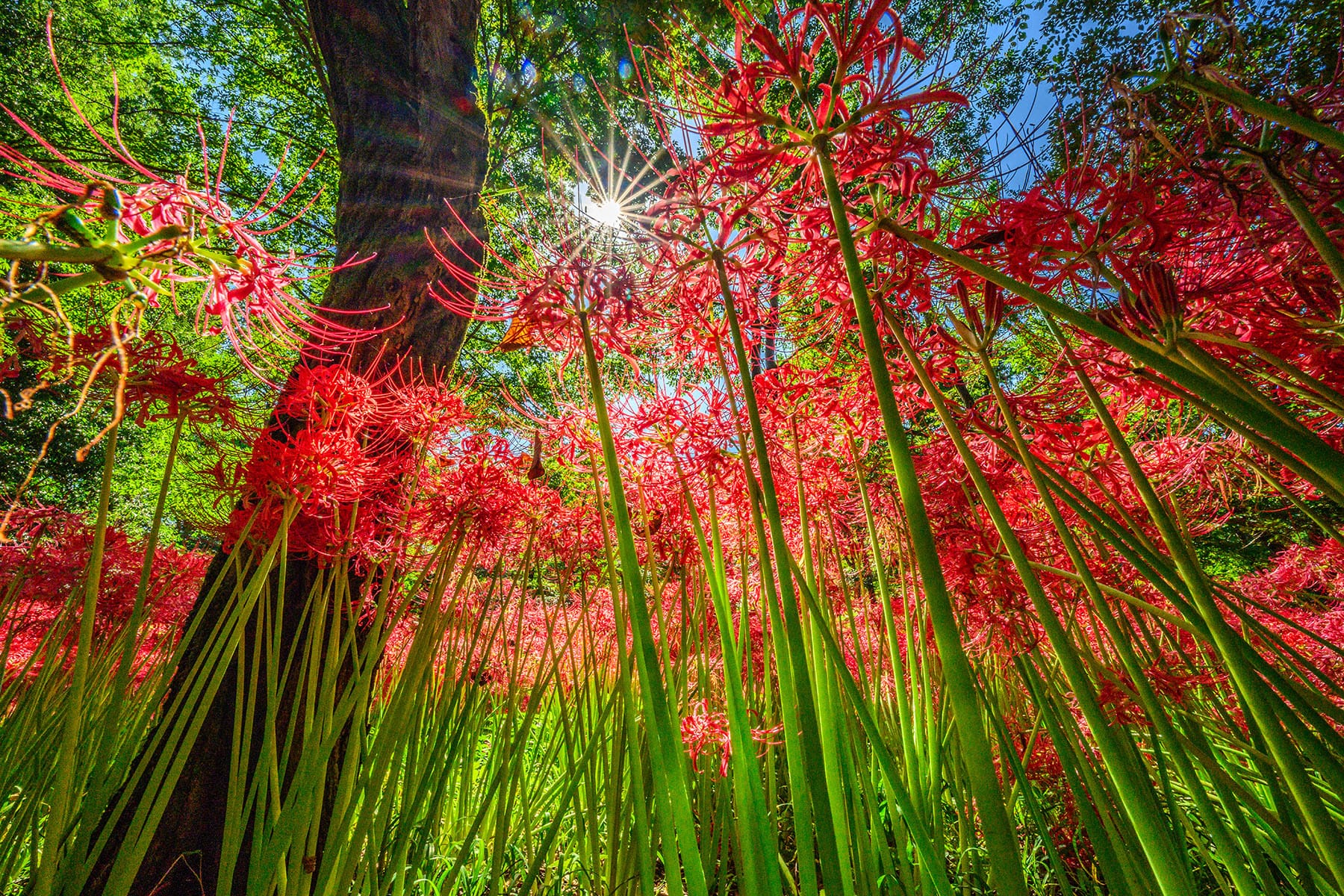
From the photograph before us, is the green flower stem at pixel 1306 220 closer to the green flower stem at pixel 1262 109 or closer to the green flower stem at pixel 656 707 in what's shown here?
the green flower stem at pixel 1262 109

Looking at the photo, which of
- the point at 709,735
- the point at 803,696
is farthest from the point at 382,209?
the point at 803,696

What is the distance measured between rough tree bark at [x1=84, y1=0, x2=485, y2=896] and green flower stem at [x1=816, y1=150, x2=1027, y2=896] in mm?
1533

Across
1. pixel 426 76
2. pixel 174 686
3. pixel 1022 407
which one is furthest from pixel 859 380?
pixel 426 76

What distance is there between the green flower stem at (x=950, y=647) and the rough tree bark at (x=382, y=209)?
1.53 meters

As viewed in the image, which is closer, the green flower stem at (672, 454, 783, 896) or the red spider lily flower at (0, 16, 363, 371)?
the red spider lily flower at (0, 16, 363, 371)

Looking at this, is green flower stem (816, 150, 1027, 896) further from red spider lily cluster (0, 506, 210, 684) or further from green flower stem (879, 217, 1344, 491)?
red spider lily cluster (0, 506, 210, 684)

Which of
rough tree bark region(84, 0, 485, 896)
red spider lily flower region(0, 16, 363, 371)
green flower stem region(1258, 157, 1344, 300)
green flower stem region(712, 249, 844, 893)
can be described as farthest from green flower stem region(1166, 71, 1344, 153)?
rough tree bark region(84, 0, 485, 896)

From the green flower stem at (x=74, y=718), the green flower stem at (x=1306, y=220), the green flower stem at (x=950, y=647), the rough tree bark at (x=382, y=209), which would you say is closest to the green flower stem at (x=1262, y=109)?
the green flower stem at (x=1306, y=220)

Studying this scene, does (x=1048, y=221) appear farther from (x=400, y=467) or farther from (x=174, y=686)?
(x=174, y=686)

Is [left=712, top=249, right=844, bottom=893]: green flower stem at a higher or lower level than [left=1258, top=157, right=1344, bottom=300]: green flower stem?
lower

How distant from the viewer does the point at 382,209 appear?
7.29ft

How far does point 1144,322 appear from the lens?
25.6 inches

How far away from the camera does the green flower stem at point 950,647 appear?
17.1 inches

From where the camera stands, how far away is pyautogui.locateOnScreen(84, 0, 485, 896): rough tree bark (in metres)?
1.49
